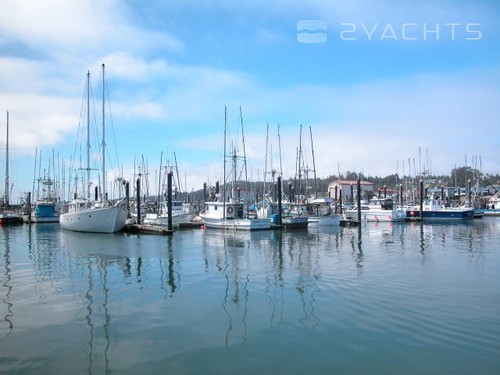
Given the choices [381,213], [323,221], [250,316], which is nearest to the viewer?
[250,316]

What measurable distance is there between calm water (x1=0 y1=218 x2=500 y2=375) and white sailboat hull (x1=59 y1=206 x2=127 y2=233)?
17.8m

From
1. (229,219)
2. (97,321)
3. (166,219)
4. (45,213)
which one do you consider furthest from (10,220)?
(97,321)

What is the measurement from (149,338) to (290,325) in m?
3.44

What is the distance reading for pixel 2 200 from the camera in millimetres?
88125

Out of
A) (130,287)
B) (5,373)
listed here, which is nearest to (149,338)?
(5,373)

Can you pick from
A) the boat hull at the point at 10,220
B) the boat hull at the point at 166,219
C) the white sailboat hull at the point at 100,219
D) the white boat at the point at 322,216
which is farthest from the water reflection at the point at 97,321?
the boat hull at the point at 10,220

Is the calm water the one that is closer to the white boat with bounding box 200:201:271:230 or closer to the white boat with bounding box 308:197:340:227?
the white boat with bounding box 200:201:271:230

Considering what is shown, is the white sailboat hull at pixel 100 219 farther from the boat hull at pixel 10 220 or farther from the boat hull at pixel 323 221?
the boat hull at pixel 323 221

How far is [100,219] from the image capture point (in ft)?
134

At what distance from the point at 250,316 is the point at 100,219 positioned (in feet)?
106

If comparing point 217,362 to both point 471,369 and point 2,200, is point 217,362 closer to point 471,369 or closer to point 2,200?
point 471,369

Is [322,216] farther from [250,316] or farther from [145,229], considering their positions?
[250,316]

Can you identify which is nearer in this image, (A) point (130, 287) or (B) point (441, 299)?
(B) point (441, 299)

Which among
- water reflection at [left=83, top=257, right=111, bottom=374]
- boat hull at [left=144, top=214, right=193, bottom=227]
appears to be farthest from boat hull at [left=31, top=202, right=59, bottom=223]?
water reflection at [left=83, top=257, right=111, bottom=374]
